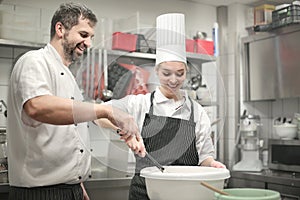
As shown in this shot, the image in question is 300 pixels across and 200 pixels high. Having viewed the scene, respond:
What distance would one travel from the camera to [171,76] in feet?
4.15

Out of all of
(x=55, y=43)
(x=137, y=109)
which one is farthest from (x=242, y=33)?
(x=137, y=109)

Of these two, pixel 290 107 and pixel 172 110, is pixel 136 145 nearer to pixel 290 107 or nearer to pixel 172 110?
pixel 172 110

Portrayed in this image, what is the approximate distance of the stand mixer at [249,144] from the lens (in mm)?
3463

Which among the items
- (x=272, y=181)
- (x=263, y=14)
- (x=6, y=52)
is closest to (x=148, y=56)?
(x=6, y=52)

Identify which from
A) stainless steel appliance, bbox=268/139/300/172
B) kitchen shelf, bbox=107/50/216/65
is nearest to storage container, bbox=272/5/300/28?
stainless steel appliance, bbox=268/139/300/172

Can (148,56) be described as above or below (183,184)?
above

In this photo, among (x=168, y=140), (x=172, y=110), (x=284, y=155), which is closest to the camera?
(x=168, y=140)

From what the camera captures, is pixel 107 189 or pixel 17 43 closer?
pixel 17 43

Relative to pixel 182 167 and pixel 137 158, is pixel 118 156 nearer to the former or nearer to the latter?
pixel 137 158

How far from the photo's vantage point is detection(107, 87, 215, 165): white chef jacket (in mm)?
1282

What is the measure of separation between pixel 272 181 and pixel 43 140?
6.40 ft

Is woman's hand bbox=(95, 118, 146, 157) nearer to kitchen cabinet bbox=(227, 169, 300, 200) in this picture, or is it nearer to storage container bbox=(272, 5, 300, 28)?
kitchen cabinet bbox=(227, 169, 300, 200)

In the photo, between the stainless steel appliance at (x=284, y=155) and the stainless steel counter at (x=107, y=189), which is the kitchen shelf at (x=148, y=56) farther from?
the stainless steel appliance at (x=284, y=155)

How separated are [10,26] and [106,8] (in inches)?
34.3
